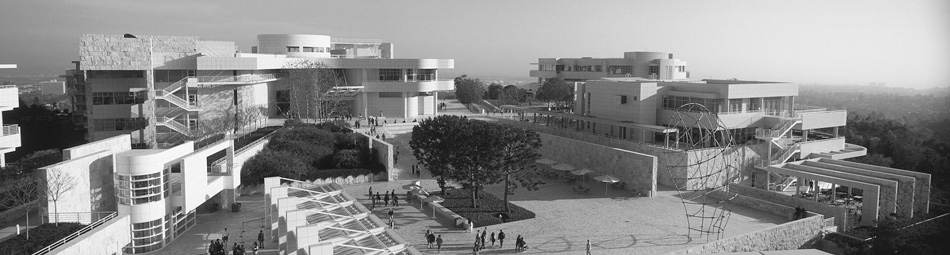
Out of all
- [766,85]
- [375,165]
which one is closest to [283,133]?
[375,165]

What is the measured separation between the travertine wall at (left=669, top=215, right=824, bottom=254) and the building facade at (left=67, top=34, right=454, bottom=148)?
3856 cm

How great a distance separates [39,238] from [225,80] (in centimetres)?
3286

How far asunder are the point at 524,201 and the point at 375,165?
12936mm

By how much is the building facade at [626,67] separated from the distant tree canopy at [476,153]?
1979 inches

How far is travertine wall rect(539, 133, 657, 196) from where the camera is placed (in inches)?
1563

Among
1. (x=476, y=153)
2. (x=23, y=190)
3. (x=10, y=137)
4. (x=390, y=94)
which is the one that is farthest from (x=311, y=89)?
(x=23, y=190)

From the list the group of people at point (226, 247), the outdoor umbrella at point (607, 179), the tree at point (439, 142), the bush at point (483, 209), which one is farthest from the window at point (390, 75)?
the group of people at point (226, 247)

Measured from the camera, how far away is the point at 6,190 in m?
30.0

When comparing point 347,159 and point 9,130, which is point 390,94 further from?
point 9,130

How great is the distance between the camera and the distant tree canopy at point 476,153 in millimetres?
34781

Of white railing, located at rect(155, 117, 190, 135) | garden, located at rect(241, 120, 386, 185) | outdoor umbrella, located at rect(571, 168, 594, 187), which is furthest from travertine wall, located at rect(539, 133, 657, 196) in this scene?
white railing, located at rect(155, 117, 190, 135)

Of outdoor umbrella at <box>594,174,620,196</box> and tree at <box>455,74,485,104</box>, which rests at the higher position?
tree at <box>455,74,485,104</box>

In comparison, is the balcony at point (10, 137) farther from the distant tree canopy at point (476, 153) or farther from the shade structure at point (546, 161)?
the shade structure at point (546, 161)

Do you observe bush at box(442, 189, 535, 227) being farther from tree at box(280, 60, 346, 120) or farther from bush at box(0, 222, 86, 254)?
tree at box(280, 60, 346, 120)
